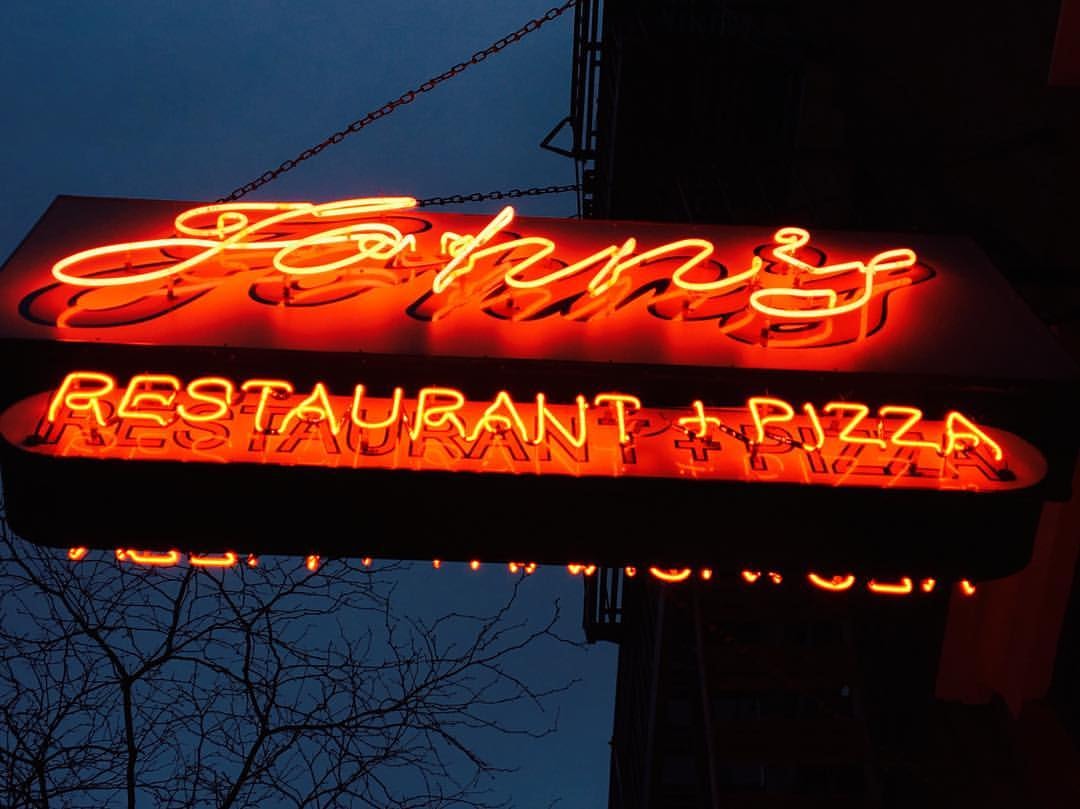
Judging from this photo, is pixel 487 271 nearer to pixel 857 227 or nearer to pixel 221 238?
pixel 221 238

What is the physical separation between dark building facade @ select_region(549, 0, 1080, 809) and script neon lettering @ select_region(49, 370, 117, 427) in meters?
2.91

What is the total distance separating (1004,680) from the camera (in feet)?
22.3

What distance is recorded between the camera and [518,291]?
5566mm

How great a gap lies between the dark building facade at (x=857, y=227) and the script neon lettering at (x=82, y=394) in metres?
2.91

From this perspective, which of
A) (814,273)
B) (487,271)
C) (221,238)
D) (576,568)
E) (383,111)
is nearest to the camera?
(576,568)

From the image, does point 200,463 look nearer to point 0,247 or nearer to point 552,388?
point 552,388

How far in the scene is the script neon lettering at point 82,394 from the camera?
15.8 feet

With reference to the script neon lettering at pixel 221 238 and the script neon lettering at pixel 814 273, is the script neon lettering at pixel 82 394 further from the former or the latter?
the script neon lettering at pixel 814 273

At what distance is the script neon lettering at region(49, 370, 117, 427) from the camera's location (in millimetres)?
4809

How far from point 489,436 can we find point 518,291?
36.1 inches

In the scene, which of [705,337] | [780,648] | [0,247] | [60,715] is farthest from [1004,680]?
[0,247]

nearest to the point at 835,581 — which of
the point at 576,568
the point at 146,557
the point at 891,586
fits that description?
the point at 891,586

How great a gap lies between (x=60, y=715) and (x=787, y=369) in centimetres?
370

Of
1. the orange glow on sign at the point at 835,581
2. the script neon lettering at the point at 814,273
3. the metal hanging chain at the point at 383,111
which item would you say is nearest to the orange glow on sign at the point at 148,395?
the metal hanging chain at the point at 383,111
